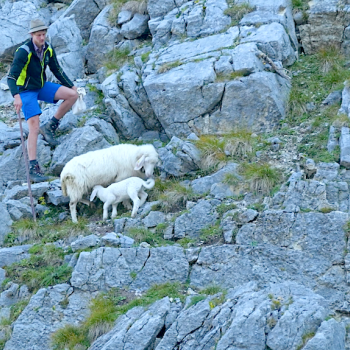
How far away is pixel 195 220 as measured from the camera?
42.0 ft

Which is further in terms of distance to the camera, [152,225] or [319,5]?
[319,5]

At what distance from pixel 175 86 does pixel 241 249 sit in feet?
17.4

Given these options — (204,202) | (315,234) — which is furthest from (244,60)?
(315,234)

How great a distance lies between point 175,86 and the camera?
16016mm

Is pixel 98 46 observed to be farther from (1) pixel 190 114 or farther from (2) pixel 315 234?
(2) pixel 315 234

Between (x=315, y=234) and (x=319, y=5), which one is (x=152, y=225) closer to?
(x=315, y=234)

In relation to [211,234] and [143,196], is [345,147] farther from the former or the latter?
[143,196]

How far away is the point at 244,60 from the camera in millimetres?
15922

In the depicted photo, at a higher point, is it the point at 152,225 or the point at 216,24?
the point at 216,24

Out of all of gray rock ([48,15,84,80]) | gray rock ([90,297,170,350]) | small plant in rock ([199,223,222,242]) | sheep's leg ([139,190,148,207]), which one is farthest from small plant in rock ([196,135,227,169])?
gray rock ([48,15,84,80])

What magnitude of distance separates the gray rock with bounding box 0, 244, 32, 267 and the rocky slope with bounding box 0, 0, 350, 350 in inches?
0.8

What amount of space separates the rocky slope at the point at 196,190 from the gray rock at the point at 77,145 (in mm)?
31

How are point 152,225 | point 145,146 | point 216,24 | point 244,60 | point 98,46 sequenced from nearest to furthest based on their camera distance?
point 152,225, point 145,146, point 244,60, point 216,24, point 98,46

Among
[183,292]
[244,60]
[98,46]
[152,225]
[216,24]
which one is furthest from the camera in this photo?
[98,46]
